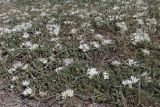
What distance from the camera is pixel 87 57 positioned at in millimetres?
6027

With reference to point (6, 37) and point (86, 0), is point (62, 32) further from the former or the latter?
point (86, 0)

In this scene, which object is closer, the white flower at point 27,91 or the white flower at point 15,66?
the white flower at point 27,91

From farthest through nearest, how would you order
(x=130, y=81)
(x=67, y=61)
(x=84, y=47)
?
(x=84, y=47)
(x=67, y=61)
(x=130, y=81)

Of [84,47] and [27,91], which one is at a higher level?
[84,47]

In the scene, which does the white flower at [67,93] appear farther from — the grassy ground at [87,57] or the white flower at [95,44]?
the white flower at [95,44]

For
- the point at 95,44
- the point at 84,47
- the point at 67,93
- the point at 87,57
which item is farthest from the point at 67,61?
the point at 67,93

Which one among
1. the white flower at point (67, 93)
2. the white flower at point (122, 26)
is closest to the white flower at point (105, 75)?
the white flower at point (67, 93)

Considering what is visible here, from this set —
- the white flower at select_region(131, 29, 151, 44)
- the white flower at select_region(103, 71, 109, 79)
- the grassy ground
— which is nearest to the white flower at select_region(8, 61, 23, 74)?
the grassy ground

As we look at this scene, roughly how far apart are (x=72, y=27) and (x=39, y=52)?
1172 millimetres

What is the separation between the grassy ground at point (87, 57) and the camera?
17.0ft

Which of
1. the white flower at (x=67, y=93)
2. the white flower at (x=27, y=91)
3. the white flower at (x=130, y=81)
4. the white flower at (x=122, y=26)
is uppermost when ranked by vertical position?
the white flower at (x=130, y=81)

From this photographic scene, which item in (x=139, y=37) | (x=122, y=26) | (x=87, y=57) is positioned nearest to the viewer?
(x=87, y=57)

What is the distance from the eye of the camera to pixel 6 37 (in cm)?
711

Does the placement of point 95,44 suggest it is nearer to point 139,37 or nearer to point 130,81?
point 139,37
